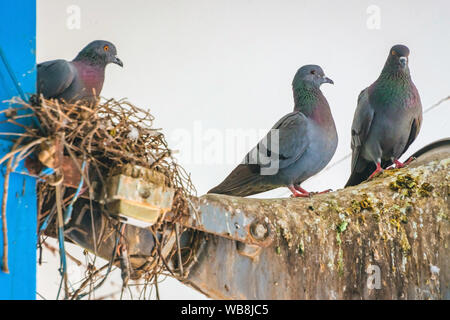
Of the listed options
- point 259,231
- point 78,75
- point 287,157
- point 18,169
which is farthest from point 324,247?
point 78,75

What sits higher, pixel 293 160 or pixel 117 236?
pixel 293 160

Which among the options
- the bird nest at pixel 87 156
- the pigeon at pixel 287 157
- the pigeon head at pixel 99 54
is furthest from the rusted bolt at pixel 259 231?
the pigeon head at pixel 99 54

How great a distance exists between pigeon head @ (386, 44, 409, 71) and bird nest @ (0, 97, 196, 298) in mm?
2911

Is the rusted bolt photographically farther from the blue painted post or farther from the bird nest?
the blue painted post

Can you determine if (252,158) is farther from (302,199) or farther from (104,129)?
(104,129)

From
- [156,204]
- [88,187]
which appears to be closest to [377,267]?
[156,204]

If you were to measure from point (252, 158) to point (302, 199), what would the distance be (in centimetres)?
112

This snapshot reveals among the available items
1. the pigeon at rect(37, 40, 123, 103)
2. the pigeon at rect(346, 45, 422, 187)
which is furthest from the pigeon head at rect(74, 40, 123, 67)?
the pigeon at rect(346, 45, 422, 187)

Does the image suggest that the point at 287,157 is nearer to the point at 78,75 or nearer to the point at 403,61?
the point at 403,61

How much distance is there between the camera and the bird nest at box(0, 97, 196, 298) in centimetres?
297

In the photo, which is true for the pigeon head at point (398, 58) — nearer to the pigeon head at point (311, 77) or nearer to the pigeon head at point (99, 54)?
the pigeon head at point (311, 77)

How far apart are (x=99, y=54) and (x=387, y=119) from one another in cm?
247

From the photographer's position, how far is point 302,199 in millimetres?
4082

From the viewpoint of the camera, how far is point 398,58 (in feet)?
19.0
